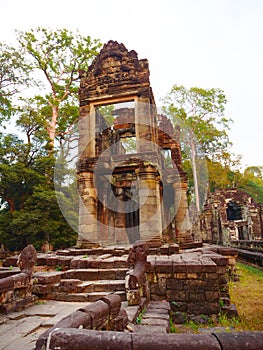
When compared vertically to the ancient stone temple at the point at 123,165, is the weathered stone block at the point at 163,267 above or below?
below

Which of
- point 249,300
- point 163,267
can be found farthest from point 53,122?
point 249,300

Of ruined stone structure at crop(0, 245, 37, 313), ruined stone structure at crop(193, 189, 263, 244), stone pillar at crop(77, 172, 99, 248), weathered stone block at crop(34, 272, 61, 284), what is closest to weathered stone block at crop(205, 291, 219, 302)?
weathered stone block at crop(34, 272, 61, 284)

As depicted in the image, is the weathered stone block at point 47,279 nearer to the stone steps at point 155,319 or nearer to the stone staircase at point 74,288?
the stone staircase at point 74,288

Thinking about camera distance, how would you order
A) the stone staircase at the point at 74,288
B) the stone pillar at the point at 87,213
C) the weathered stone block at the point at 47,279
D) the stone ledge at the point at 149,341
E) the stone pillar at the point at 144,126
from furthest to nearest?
the stone pillar at the point at 144,126
the stone pillar at the point at 87,213
the weathered stone block at the point at 47,279
the stone staircase at the point at 74,288
the stone ledge at the point at 149,341

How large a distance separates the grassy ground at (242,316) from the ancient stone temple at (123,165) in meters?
2.73

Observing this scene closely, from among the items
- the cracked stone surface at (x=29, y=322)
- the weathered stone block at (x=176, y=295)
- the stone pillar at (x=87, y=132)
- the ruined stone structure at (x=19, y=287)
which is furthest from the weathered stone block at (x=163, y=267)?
the stone pillar at (x=87, y=132)

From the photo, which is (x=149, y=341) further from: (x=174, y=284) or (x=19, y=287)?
(x=19, y=287)

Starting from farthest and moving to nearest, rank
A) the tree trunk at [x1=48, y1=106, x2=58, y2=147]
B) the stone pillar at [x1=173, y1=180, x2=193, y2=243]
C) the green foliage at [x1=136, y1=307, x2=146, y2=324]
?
the tree trunk at [x1=48, y1=106, x2=58, y2=147], the stone pillar at [x1=173, y1=180, x2=193, y2=243], the green foliage at [x1=136, y1=307, x2=146, y2=324]

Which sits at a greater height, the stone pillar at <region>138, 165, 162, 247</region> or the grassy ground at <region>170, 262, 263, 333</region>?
the stone pillar at <region>138, 165, 162, 247</region>

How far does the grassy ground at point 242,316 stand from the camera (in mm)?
4133

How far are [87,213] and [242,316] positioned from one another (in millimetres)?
5862

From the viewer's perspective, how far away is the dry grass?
4305 mm

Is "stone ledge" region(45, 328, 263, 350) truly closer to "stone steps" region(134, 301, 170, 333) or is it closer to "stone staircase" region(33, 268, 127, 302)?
"stone steps" region(134, 301, 170, 333)

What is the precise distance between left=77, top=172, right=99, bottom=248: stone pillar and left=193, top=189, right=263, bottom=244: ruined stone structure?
37.0 feet
